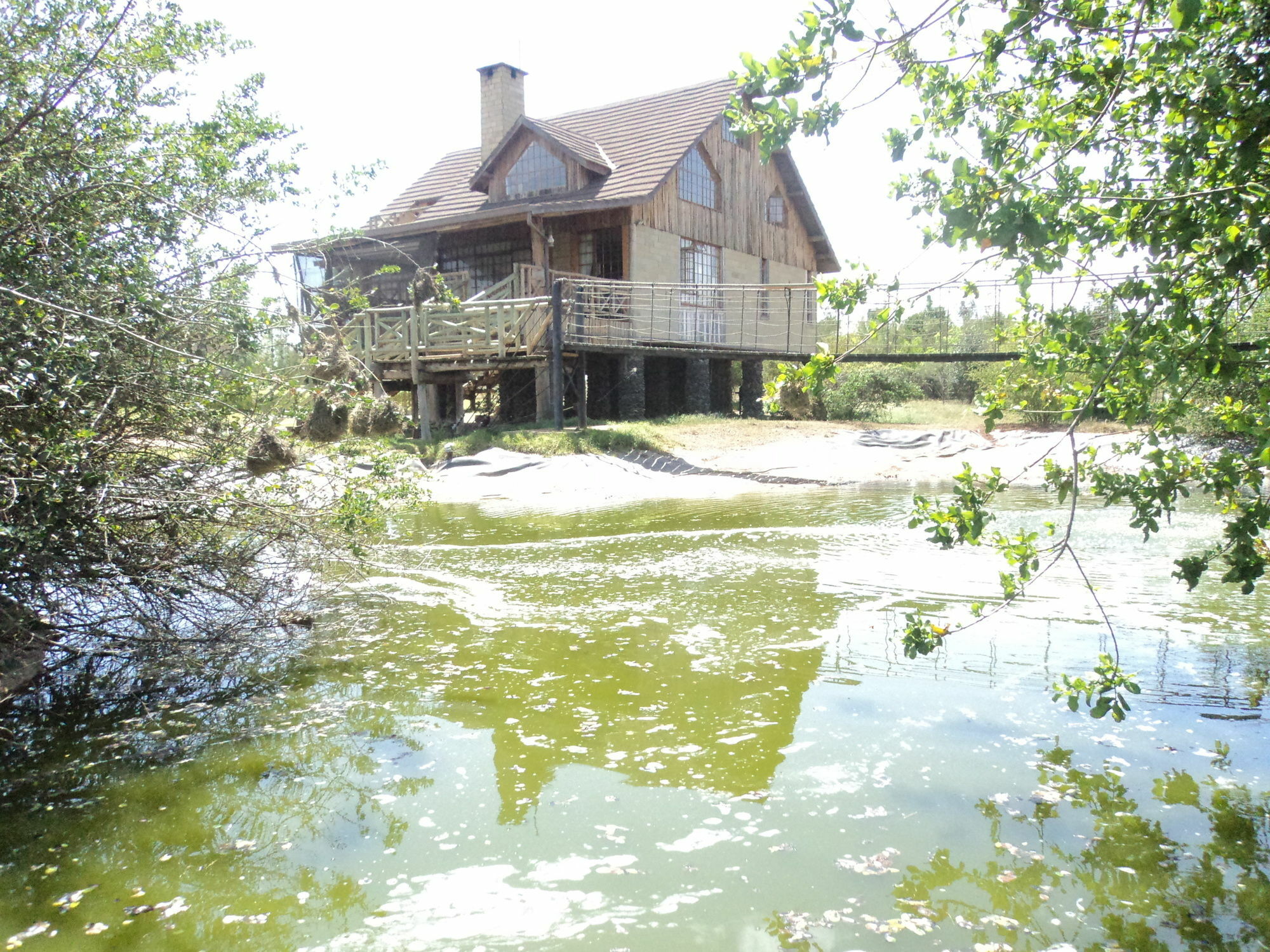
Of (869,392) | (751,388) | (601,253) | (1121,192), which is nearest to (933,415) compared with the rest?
(869,392)

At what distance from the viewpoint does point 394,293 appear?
2323 centimetres

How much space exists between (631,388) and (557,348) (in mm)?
3406

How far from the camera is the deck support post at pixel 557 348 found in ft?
53.1

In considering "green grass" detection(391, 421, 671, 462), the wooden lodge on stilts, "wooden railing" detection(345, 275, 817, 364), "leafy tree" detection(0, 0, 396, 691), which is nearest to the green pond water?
"leafy tree" detection(0, 0, 396, 691)

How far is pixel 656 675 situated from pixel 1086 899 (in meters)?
2.83

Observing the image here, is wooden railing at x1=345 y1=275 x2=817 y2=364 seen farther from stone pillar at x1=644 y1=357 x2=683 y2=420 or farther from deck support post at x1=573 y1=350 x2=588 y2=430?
stone pillar at x1=644 y1=357 x2=683 y2=420

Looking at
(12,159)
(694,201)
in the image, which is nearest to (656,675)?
(12,159)

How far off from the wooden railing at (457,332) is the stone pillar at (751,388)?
21.4 ft

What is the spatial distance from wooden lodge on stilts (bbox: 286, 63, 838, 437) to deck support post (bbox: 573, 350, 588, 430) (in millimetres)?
54

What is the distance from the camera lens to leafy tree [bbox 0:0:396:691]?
14.4ft

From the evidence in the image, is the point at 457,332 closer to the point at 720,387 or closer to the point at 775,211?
the point at 720,387

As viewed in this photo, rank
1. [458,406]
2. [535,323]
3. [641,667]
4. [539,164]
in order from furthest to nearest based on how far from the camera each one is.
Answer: [539,164], [458,406], [535,323], [641,667]

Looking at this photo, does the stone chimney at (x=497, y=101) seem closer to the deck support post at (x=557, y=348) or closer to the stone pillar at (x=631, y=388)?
the stone pillar at (x=631, y=388)

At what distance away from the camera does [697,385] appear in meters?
20.8
